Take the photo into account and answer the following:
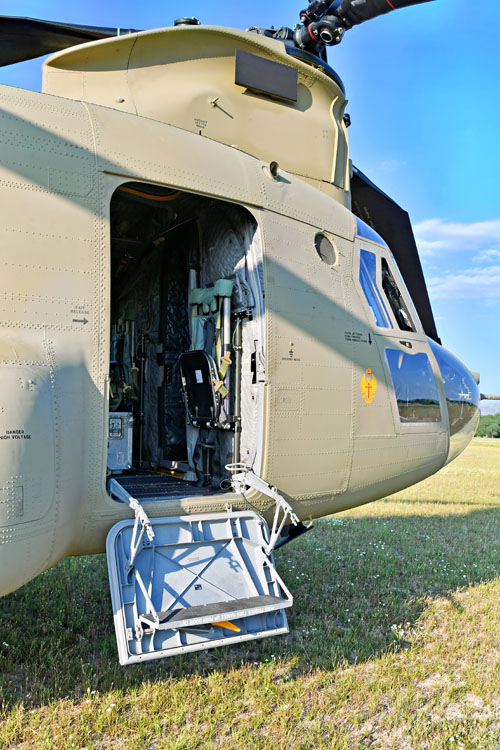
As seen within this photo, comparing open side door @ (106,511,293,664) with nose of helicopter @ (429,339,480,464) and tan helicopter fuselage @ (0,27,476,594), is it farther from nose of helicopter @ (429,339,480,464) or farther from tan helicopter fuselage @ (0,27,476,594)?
nose of helicopter @ (429,339,480,464)

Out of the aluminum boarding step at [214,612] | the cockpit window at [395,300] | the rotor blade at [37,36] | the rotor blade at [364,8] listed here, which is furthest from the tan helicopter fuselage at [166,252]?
the aluminum boarding step at [214,612]

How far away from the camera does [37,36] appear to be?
4910 millimetres

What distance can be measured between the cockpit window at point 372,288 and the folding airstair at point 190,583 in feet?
7.14

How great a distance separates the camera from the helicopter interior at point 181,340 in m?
4.46

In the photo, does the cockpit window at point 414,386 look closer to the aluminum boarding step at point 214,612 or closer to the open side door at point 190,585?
the open side door at point 190,585

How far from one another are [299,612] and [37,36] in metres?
5.29

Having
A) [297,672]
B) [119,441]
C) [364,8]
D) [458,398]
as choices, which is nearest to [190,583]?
[297,672]

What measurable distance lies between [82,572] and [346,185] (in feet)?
15.3

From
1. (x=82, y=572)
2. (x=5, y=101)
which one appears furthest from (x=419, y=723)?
(x=5, y=101)

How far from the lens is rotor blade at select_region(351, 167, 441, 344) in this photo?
7.03 metres

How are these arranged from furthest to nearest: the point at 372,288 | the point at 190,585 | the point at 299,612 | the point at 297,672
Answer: the point at 372,288
the point at 299,612
the point at 297,672
the point at 190,585

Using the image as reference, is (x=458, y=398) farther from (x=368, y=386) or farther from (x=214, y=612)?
(x=214, y=612)

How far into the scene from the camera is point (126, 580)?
3.26m

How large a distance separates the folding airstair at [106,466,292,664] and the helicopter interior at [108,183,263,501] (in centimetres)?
37
